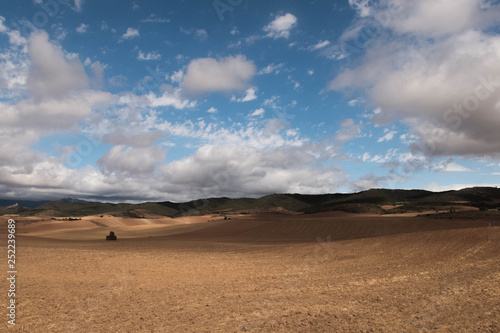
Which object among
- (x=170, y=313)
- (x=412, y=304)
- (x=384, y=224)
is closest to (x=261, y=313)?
(x=170, y=313)

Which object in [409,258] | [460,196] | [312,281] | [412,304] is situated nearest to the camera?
[412,304]

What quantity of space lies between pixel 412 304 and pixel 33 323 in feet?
28.2

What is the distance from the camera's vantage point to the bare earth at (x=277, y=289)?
21.7 feet

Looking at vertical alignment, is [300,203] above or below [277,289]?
below

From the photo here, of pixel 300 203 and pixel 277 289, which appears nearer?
pixel 277 289

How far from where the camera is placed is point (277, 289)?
956 cm

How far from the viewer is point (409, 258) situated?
498 inches

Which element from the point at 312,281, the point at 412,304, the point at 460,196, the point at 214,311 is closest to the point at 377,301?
the point at 412,304

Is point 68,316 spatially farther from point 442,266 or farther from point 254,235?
point 254,235

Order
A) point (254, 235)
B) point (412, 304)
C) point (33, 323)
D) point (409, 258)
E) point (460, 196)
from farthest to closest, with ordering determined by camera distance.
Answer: point (460, 196) < point (254, 235) < point (409, 258) < point (412, 304) < point (33, 323)

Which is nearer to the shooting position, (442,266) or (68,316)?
(68,316)

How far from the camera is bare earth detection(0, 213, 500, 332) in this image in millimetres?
6617

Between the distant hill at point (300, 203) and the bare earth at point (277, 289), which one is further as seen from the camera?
the distant hill at point (300, 203)

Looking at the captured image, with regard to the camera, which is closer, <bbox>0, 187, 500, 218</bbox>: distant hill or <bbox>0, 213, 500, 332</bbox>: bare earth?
<bbox>0, 213, 500, 332</bbox>: bare earth
